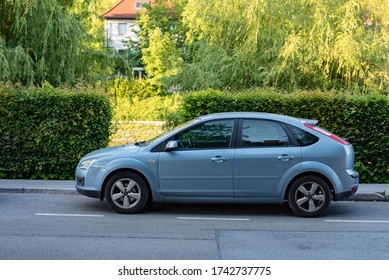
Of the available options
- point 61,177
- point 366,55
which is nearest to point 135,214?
point 61,177

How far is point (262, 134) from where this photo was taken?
29.0 ft

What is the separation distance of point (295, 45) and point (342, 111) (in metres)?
6.27

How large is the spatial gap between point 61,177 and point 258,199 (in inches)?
210

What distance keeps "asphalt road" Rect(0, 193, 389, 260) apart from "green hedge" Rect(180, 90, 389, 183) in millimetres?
2163

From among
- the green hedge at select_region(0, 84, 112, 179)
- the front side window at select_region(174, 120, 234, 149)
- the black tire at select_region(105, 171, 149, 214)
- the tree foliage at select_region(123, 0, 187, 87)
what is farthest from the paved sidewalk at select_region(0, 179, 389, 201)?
the tree foliage at select_region(123, 0, 187, 87)

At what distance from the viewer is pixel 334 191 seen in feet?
28.3

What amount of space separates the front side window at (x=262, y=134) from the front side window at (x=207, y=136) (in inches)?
9.9

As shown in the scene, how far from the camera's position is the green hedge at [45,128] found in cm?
1208

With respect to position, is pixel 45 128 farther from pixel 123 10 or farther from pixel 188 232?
pixel 123 10

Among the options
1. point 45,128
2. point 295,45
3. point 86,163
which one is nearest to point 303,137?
point 86,163

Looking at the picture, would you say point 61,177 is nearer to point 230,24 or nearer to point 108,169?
point 108,169

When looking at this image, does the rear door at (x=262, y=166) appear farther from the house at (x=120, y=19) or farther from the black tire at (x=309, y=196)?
the house at (x=120, y=19)

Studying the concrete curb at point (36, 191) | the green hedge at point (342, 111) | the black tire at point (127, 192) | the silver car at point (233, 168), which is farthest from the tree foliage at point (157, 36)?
the black tire at point (127, 192)

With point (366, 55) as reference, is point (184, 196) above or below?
below
